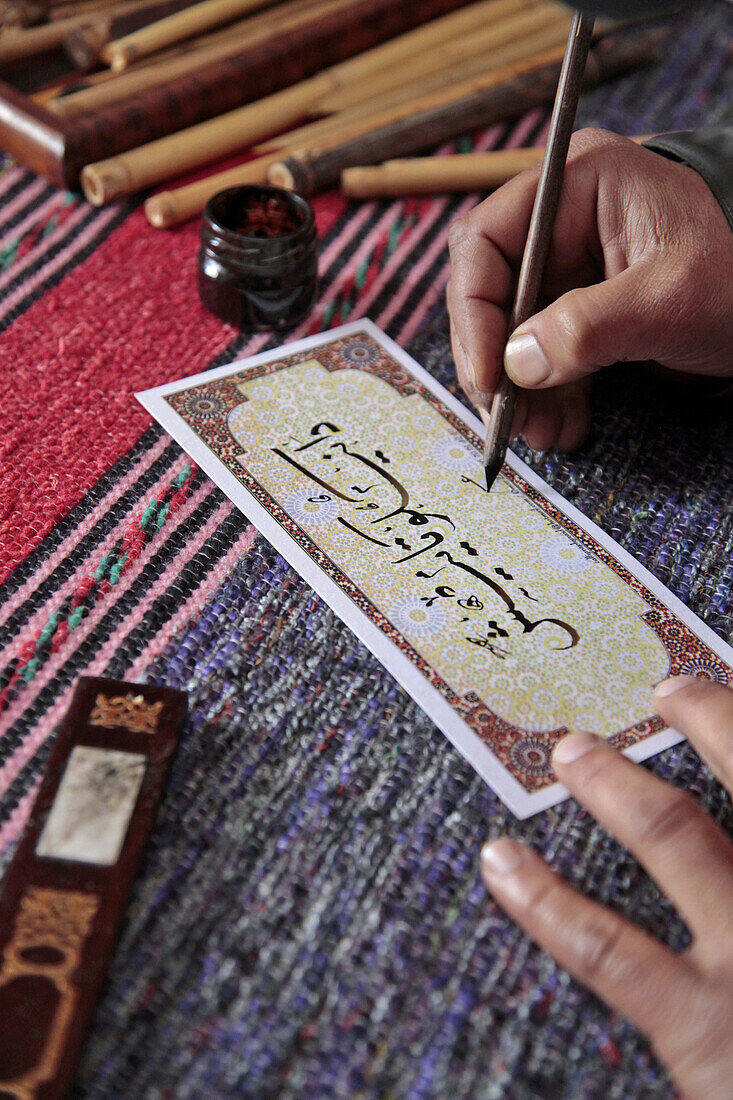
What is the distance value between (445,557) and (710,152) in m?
0.34

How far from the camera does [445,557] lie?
1.87 ft

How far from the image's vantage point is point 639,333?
568mm

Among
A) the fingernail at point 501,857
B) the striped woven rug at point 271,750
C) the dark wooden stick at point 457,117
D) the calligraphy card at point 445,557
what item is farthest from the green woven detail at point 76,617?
the dark wooden stick at point 457,117

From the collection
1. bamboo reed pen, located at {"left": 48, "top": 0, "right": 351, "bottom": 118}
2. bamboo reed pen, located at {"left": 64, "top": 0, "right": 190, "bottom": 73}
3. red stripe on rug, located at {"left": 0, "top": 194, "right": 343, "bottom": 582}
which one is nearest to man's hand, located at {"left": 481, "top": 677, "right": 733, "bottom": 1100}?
red stripe on rug, located at {"left": 0, "top": 194, "right": 343, "bottom": 582}

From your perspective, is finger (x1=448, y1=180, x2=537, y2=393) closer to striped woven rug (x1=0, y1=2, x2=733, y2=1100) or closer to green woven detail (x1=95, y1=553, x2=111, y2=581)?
striped woven rug (x1=0, y1=2, x2=733, y2=1100)

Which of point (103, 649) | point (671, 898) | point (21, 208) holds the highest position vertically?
point (21, 208)

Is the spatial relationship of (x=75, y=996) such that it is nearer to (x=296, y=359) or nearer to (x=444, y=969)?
(x=444, y=969)

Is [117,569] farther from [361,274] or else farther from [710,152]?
[710,152]

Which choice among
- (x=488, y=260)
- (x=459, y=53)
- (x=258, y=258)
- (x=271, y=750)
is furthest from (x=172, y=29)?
(x=271, y=750)

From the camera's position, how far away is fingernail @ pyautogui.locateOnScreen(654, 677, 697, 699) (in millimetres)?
496

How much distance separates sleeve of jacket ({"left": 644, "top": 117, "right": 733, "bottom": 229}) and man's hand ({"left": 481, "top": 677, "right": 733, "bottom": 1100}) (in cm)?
34

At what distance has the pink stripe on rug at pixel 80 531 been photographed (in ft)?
1.75

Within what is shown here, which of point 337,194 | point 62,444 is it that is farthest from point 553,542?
point 337,194

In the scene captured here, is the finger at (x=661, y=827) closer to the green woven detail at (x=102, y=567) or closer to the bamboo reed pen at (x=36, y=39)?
the green woven detail at (x=102, y=567)
